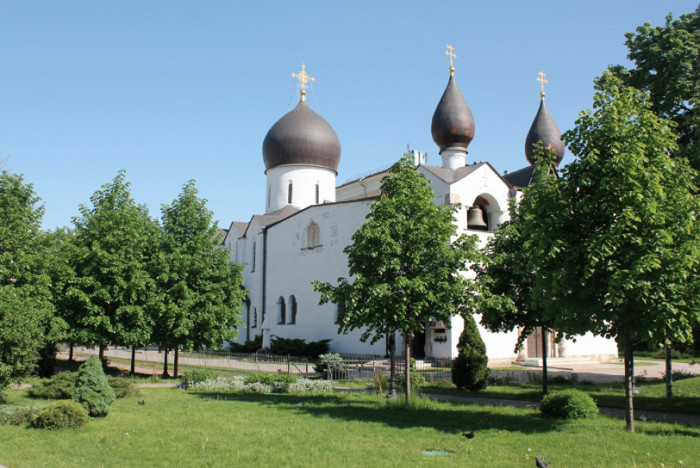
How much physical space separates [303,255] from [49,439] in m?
26.2

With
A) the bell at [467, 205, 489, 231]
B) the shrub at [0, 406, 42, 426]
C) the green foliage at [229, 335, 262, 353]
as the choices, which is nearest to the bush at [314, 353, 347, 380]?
the bell at [467, 205, 489, 231]

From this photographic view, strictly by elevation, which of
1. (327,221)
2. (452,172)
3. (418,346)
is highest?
(452,172)

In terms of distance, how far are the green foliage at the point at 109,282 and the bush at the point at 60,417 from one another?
8.52 meters

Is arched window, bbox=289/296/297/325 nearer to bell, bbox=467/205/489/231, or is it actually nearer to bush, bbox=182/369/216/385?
bell, bbox=467/205/489/231

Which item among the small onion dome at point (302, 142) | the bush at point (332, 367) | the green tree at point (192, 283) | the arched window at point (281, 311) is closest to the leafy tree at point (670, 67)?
the bush at point (332, 367)

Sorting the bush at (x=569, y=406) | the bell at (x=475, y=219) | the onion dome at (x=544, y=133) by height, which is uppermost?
the onion dome at (x=544, y=133)

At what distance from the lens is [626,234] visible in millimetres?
10062

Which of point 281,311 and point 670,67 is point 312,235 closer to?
point 281,311

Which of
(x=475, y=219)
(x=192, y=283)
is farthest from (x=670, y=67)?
(x=192, y=283)

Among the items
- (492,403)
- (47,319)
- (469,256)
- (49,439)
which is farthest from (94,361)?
(492,403)

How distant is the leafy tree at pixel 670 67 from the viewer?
695 inches

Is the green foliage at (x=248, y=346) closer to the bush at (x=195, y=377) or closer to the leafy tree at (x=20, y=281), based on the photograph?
the bush at (x=195, y=377)

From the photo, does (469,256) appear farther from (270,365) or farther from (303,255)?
(303,255)

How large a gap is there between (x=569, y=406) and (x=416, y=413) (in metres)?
3.17
